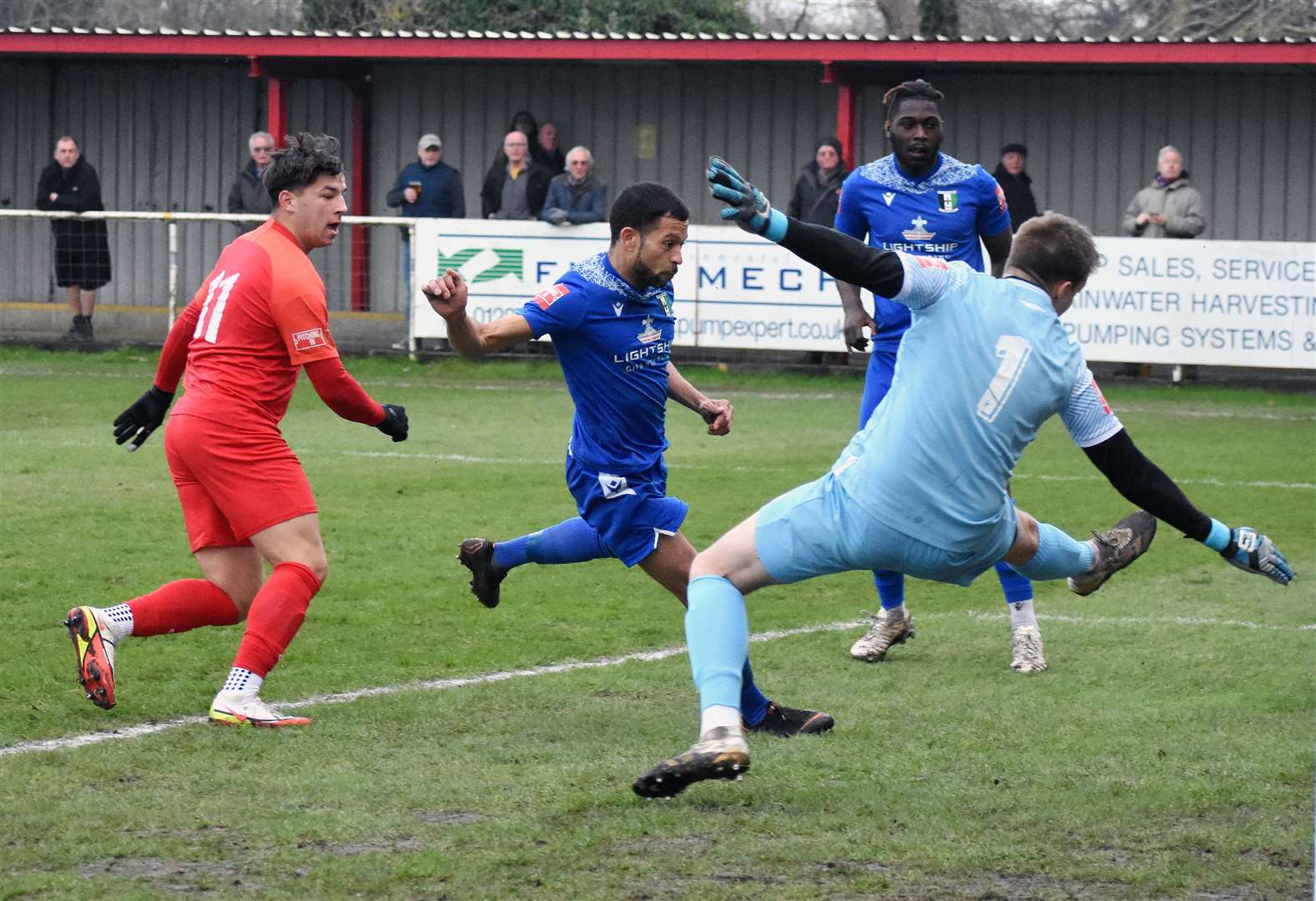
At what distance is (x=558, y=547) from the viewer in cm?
700

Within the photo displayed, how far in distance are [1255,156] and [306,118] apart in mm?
11786

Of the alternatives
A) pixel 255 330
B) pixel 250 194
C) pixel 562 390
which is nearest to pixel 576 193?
pixel 562 390

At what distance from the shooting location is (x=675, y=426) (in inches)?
611

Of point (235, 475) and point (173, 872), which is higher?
point (235, 475)

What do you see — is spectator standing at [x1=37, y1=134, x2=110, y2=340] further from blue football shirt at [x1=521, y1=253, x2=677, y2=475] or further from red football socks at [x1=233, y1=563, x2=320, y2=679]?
blue football shirt at [x1=521, y1=253, x2=677, y2=475]

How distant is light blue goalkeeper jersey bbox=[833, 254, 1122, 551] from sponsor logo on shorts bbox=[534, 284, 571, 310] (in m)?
Answer: 1.36

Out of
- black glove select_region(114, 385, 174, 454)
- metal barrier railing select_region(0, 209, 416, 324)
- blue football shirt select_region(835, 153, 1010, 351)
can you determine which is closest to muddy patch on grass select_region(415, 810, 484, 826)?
black glove select_region(114, 385, 174, 454)

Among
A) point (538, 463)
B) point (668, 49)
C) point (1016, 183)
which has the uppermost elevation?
point (668, 49)

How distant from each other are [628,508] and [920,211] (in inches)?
87.3

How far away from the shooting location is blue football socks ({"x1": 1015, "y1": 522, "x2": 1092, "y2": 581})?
572 centimetres

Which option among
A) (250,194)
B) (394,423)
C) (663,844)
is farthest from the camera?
(250,194)

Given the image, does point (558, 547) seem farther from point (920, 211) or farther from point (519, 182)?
point (519, 182)

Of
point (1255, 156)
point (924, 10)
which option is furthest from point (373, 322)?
point (924, 10)

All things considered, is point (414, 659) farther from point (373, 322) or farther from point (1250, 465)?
point (373, 322)
